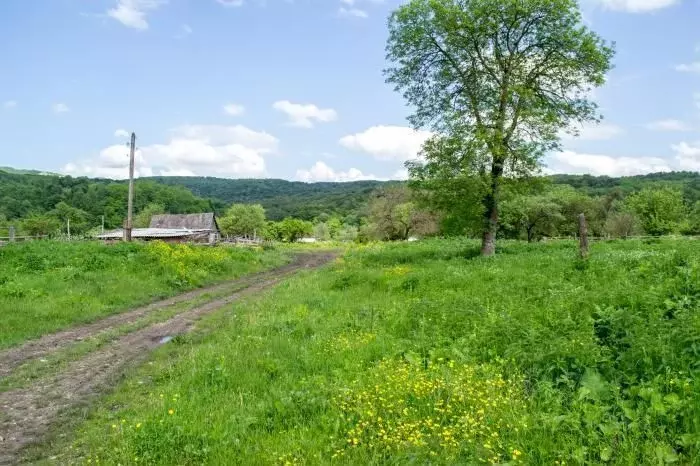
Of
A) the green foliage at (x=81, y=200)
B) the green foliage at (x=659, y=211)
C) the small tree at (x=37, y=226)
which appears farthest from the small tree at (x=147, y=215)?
the green foliage at (x=659, y=211)

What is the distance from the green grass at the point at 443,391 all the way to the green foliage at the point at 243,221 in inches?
4518

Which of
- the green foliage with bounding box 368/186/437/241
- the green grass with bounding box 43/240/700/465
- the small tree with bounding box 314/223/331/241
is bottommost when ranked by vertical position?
the small tree with bounding box 314/223/331/241

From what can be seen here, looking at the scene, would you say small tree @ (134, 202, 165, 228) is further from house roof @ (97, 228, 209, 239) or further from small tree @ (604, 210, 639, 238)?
small tree @ (604, 210, 639, 238)

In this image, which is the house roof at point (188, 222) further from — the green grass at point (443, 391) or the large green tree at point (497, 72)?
the green grass at point (443, 391)

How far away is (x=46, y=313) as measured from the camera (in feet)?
47.2

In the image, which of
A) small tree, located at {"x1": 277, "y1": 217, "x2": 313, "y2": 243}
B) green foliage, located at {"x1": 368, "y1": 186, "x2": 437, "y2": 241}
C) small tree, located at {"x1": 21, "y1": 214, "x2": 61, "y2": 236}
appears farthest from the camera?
small tree, located at {"x1": 277, "y1": 217, "x2": 313, "y2": 243}

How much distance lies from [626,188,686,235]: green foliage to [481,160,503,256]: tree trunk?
66.0 meters

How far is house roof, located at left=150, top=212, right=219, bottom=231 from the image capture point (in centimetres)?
8012

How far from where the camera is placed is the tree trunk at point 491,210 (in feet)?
79.9

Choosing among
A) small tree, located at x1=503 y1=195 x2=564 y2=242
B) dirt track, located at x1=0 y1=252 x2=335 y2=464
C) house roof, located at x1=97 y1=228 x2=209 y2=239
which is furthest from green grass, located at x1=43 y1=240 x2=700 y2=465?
house roof, located at x1=97 y1=228 x2=209 y2=239

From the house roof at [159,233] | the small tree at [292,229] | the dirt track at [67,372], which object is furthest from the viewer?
the small tree at [292,229]

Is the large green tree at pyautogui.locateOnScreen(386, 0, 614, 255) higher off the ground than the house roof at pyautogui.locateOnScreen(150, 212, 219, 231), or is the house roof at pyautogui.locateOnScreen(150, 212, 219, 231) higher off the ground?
the large green tree at pyautogui.locateOnScreen(386, 0, 614, 255)

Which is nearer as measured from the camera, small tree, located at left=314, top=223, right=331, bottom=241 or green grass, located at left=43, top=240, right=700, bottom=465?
green grass, located at left=43, top=240, right=700, bottom=465

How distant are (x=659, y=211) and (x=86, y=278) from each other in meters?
84.8
